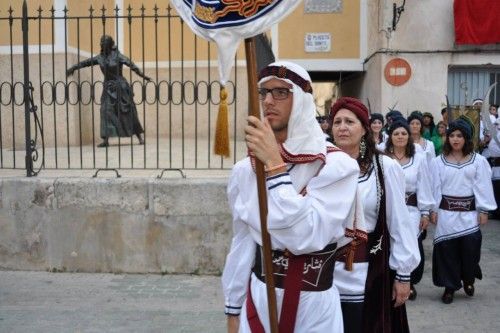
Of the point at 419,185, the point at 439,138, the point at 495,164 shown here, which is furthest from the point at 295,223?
the point at 495,164

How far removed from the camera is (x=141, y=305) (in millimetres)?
6316

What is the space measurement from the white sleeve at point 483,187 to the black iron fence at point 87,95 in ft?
8.16

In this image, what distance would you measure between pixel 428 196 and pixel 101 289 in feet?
11.3

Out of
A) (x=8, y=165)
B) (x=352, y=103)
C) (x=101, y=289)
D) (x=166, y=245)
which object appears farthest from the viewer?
(x=8, y=165)

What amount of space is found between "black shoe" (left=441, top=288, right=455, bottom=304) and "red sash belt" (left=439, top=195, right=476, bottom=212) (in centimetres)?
84

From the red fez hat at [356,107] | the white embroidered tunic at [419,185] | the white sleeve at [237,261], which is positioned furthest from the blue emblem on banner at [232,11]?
the white embroidered tunic at [419,185]

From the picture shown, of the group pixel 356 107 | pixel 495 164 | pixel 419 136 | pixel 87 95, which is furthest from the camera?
pixel 87 95

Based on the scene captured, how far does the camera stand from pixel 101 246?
23.9 feet

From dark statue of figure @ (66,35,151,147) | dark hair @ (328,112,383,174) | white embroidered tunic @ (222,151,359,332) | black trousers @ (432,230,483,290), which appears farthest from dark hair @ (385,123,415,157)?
white embroidered tunic @ (222,151,359,332)

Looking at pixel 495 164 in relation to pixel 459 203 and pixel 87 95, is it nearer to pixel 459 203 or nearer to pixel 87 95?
pixel 459 203

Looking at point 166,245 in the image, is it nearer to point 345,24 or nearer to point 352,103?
point 352,103

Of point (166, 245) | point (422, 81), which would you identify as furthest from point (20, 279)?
point (422, 81)

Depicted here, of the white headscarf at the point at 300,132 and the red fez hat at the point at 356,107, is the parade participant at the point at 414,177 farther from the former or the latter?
the white headscarf at the point at 300,132

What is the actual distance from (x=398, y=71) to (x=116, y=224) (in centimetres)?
1057
